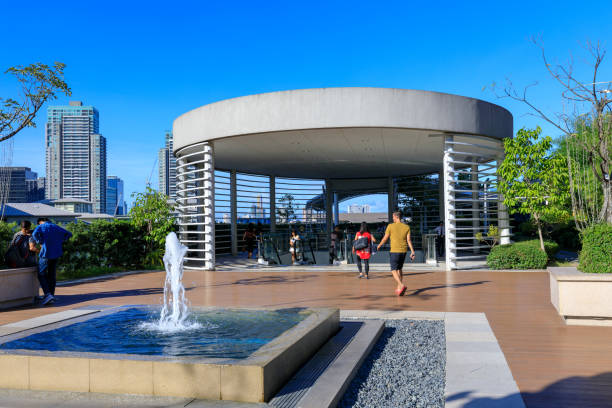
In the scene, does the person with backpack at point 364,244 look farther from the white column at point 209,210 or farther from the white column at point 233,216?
the white column at point 233,216

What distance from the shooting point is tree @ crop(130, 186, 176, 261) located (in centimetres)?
1579

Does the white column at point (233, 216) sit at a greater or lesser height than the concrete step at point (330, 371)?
greater

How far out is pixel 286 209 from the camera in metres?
24.6

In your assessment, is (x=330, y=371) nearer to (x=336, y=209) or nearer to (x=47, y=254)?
(x=47, y=254)

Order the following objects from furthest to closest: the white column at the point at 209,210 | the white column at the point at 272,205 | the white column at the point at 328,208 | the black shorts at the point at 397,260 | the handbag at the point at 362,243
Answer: the white column at the point at 328,208 → the white column at the point at 272,205 → the white column at the point at 209,210 → the handbag at the point at 362,243 → the black shorts at the point at 397,260

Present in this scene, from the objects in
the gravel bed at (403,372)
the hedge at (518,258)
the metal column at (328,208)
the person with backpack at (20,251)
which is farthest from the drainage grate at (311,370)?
the metal column at (328,208)

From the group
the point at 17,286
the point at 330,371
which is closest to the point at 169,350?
the point at 330,371

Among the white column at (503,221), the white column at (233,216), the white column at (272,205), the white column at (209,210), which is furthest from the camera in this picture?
the white column at (272,205)

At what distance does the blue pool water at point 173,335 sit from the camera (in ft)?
15.4

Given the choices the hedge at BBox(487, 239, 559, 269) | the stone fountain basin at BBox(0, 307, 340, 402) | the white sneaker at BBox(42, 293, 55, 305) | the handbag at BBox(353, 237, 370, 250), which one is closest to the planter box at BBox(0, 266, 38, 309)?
the white sneaker at BBox(42, 293, 55, 305)

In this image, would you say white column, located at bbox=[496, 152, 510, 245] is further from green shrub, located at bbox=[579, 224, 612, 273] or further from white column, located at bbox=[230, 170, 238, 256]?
white column, located at bbox=[230, 170, 238, 256]

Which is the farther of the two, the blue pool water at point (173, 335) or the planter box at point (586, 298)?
the planter box at point (586, 298)

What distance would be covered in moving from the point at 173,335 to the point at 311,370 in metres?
1.86

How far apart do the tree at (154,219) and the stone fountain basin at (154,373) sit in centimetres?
1190
